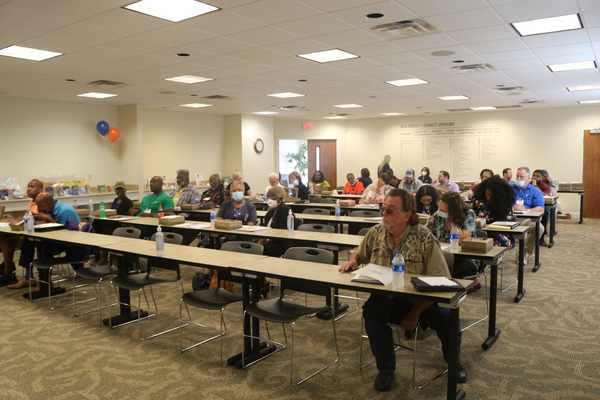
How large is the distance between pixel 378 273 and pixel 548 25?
3836mm

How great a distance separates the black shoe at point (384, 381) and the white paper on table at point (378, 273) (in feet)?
2.24

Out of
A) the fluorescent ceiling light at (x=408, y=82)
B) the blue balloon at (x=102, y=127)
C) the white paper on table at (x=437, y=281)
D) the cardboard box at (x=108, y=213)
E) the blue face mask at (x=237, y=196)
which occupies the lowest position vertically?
the white paper on table at (x=437, y=281)

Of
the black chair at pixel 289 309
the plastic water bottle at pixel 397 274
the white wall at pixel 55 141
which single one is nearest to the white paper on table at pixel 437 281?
the plastic water bottle at pixel 397 274

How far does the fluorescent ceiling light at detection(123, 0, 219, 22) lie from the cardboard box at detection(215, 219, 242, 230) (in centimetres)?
235

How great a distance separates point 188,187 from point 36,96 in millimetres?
4259

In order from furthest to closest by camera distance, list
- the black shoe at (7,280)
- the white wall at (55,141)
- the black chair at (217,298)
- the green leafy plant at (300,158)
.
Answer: the green leafy plant at (300,158), the white wall at (55,141), the black shoe at (7,280), the black chair at (217,298)

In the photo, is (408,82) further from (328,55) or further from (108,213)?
(108,213)

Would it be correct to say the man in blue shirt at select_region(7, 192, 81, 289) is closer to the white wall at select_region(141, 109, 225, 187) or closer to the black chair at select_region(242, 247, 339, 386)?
the black chair at select_region(242, 247, 339, 386)

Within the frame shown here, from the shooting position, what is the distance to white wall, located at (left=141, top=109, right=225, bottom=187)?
12614 millimetres

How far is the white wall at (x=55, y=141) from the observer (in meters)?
9.84

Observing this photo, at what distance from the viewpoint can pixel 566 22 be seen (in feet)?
16.5

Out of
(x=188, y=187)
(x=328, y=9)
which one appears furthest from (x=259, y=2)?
(x=188, y=187)

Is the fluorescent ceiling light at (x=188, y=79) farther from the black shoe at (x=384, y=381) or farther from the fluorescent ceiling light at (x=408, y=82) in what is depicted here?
the black shoe at (x=384, y=381)

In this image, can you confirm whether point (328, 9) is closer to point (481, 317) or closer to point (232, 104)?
point (481, 317)
